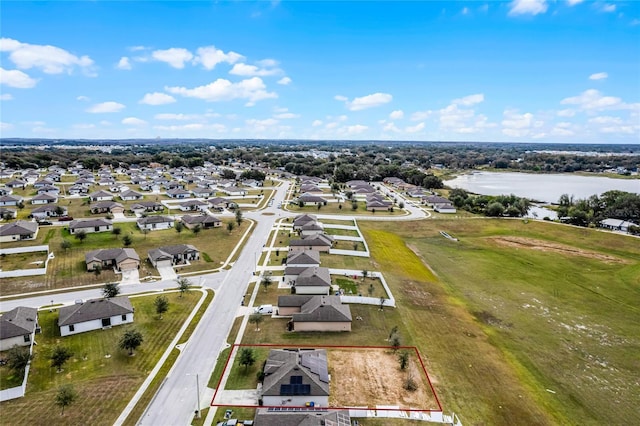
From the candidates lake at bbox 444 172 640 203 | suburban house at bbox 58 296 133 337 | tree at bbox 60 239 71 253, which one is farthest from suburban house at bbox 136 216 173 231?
lake at bbox 444 172 640 203

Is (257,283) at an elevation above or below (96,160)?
below

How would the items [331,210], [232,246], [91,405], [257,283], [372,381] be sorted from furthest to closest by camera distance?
[331,210], [232,246], [257,283], [372,381], [91,405]

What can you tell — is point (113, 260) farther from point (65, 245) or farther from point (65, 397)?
point (65, 397)

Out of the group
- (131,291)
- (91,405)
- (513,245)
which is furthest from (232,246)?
(513,245)

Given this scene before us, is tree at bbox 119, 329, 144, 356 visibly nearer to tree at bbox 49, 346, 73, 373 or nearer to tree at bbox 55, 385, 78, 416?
tree at bbox 49, 346, 73, 373

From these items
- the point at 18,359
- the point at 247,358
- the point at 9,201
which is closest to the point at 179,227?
the point at 18,359

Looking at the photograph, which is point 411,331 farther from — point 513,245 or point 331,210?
point 331,210
